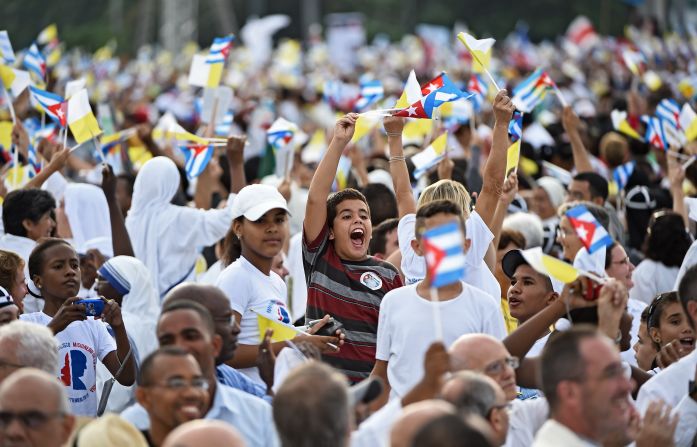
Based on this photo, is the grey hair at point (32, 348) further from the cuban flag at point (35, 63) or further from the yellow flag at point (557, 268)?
the cuban flag at point (35, 63)

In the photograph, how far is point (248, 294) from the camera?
6938 mm

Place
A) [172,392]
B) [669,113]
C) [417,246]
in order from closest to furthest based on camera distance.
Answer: [172,392], [417,246], [669,113]

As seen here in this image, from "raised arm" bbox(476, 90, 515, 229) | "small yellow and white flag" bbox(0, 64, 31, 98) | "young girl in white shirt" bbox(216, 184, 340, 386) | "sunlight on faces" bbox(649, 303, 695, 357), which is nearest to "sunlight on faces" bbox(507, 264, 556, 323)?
"raised arm" bbox(476, 90, 515, 229)

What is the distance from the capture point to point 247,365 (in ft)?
22.2

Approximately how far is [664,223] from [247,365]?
376 cm

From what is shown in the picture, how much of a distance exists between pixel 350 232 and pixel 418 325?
3.74ft

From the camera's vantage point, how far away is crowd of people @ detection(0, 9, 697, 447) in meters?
4.90

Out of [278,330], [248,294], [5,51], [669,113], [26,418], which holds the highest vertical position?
[26,418]

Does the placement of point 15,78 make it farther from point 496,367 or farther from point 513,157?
point 496,367

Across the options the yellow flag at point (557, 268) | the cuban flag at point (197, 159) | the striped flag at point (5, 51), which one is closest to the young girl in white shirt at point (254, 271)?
the yellow flag at point (557, 268)

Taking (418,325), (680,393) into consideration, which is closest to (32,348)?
(418,325)

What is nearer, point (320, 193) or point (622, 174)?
point (320, 193)

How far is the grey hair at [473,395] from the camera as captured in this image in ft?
16.2

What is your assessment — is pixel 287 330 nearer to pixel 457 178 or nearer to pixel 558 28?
pixel 457 178
